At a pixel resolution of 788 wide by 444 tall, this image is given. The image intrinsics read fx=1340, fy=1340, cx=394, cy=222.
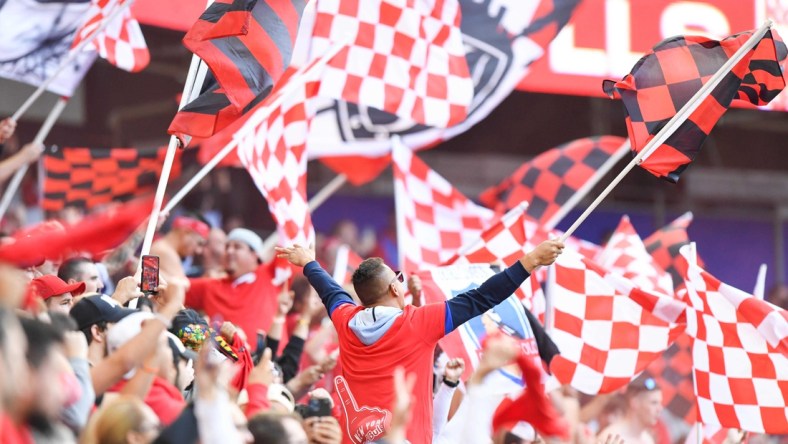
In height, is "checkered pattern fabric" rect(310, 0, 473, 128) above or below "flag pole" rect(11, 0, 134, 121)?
below

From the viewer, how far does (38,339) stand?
3.42 meters

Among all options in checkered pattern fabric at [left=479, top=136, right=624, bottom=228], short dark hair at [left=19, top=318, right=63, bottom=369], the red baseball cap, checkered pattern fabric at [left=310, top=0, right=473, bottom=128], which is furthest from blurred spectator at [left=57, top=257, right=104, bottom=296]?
checkered pattern fabric at [left=479, top=136, right=624, bottom=228]

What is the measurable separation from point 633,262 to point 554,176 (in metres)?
1.01

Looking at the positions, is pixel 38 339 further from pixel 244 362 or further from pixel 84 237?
pixel 244 362

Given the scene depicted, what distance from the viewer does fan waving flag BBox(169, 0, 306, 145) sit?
598 centimetres

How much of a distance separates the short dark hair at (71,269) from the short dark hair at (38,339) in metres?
2.20

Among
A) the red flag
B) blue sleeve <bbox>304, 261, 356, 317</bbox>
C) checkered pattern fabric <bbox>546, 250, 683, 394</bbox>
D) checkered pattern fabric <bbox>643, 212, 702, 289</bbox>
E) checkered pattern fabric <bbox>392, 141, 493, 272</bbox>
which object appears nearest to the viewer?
the red flag

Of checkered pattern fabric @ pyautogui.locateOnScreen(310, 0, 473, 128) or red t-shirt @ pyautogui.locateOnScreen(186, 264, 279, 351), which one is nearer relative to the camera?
red t-shirt @ pyautogui.locateOnScreen(186, 264, 279, 351)

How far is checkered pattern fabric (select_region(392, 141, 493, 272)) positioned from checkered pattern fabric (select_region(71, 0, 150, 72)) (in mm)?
1624

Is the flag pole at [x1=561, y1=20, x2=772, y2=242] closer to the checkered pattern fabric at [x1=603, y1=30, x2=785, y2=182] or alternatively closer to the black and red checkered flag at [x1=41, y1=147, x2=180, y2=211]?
the checkered pattern fabric at [x1=603, y1=30, x2=785, y2=182]

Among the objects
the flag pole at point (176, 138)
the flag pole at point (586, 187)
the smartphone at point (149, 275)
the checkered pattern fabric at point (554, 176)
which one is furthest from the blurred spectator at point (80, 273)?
the checkered pattern fabric at point (554, 176)

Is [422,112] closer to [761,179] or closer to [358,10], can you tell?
[358,10]

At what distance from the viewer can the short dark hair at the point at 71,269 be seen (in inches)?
225

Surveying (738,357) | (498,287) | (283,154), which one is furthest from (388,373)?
(738,357)
